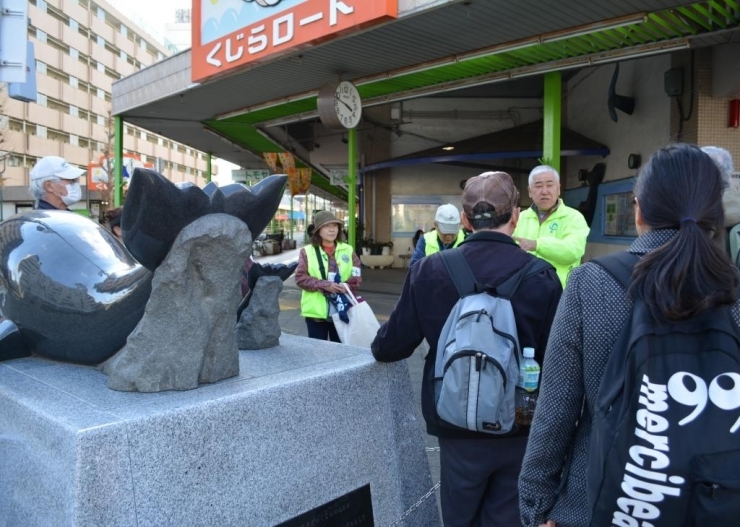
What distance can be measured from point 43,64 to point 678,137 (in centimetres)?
4138

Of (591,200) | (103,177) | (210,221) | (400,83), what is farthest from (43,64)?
(210,221)

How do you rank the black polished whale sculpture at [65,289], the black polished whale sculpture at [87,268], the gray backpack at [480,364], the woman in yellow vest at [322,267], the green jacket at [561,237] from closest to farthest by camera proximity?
the gray backpack at [480,364] → the black polished whale sculpture at [87,268] → the black polished whale sculpture at [65,289] → the green jacket at [561,237] → the woman in yellow vest at [322,267]

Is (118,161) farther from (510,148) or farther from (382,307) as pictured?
(510,148)

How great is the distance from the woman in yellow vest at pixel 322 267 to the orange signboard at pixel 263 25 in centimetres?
452

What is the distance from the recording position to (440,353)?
2006 mm

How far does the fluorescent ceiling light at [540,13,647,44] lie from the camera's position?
7.08m

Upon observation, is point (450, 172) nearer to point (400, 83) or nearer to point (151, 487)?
point (400, 83)

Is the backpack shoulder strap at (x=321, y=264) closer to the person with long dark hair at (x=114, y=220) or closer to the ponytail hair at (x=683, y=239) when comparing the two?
the person with long dark hair at (x=114, y=220)

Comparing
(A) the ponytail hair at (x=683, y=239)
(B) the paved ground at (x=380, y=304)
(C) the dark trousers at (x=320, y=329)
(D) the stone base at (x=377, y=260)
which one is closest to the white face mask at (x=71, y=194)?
(C) the dark trousers at (x=320, y=329)

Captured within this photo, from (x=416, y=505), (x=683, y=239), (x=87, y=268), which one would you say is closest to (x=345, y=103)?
(x=87, y=268)

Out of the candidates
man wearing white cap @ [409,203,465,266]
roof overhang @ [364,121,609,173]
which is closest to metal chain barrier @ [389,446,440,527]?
man wearing white cap @ [409,203,465,266]

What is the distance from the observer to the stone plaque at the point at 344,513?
247 cm

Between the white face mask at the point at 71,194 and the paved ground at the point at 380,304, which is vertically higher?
the white face mask at the point at 71,194

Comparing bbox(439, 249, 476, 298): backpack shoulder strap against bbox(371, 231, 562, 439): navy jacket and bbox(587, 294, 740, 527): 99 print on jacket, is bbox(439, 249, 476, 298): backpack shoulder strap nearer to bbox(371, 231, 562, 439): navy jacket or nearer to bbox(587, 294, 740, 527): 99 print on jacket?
bbox(371, 231, 562, 439): navy jacket
